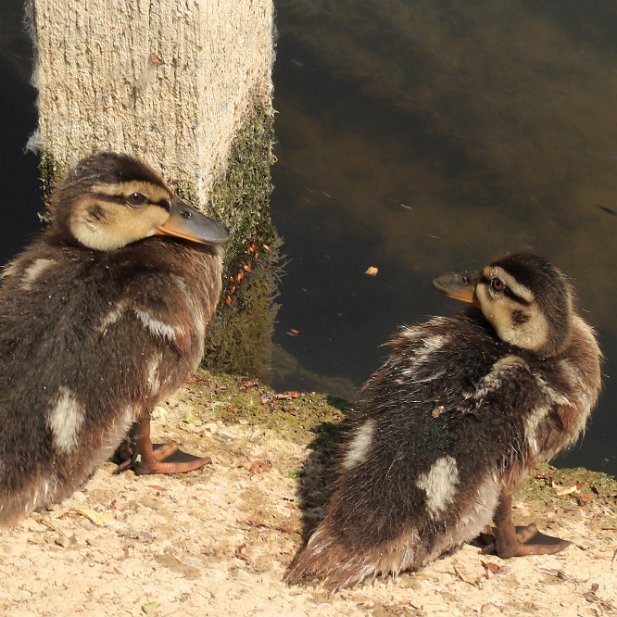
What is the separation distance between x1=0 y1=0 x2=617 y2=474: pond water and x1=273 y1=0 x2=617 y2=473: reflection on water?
11mm

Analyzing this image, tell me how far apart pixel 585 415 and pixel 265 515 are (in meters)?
1.25

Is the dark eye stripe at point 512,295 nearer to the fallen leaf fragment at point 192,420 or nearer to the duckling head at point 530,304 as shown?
the duckling head at point 530,304

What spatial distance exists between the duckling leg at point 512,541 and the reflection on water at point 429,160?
3.59 feet

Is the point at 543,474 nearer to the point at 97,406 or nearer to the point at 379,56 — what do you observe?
the point at 97,406

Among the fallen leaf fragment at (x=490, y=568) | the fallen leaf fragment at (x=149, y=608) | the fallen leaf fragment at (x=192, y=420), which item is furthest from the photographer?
the fallen leaf fragment at (x=192, y=420)

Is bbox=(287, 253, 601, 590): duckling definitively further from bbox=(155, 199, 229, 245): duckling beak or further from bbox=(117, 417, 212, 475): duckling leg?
bbox=(155, 199, 229, 245): duckling beak

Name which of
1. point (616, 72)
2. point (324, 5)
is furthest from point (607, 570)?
point (324, 5)

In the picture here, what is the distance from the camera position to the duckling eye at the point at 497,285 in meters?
4.09

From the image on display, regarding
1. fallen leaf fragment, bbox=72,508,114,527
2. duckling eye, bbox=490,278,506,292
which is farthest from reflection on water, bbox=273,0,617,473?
fallen leaf fragment, bbox=72,508,114,527

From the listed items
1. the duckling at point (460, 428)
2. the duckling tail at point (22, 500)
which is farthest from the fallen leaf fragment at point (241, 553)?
the duckling tail at point (22, 500)

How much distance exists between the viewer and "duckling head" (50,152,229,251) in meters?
4.08

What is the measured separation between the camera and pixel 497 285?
4.11 m

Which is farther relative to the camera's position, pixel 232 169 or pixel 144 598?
pixel 232 169

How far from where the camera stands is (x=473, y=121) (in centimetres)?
719
